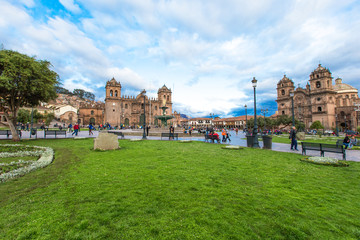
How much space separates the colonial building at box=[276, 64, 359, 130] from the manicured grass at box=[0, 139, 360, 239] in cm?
6150

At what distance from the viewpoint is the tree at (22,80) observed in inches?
475

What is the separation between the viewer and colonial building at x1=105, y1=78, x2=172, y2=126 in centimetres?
5684

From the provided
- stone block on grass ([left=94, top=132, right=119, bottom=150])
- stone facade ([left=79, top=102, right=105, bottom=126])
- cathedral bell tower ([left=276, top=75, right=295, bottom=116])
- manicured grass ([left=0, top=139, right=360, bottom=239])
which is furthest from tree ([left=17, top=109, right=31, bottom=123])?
cathedral bell tower ([left=276, top=75, right=295, bottom=116])

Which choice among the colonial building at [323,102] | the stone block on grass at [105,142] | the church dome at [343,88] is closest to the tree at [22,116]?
the stone block on grass at [105,142]

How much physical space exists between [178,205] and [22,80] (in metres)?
16.1

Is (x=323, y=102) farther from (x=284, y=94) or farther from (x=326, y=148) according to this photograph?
(x=326, y=148)

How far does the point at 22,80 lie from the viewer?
12.8 metres

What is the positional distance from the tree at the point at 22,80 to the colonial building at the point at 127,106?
123 feet

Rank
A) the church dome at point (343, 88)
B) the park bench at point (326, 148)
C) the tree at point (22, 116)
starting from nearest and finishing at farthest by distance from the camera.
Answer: the park bench at point (326, 148) → the tree at point (22, 116) → the church dome at point (343, 88)

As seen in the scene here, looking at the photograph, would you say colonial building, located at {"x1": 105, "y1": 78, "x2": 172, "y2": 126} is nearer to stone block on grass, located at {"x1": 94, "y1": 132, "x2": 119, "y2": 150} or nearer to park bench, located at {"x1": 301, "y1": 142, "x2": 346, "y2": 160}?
stone block on grass, located at {"x1": 94, "y1": 132, "x2": 119, "y2": 150}

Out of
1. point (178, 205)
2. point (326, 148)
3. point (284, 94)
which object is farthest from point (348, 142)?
point (284, 94)

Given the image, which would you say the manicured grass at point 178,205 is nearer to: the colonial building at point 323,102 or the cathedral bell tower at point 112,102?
the cathedral bell tower at point 112,102

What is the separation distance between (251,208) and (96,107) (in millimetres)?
70623

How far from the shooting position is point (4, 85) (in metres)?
11.8
